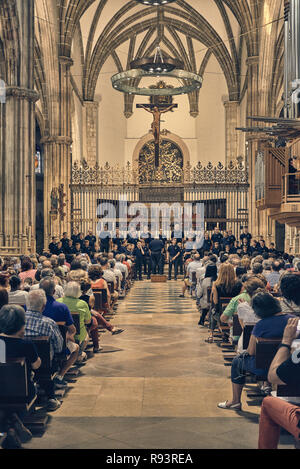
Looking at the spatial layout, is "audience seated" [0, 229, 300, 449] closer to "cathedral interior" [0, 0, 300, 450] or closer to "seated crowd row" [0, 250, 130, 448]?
"seated crowd row" [0, 250, 130, 448]

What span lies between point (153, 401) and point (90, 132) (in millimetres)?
28302

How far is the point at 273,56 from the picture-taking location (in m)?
22.9

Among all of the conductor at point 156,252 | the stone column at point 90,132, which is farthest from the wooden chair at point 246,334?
the stone column at point 90,132

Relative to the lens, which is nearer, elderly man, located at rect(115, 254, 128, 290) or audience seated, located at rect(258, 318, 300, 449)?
audience seated, located at rect(258, 318, 300, 449)

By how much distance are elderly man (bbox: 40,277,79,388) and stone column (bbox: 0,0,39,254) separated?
9.71 meters

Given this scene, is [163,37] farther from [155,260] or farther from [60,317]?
[60,317]

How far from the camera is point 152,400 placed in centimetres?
597

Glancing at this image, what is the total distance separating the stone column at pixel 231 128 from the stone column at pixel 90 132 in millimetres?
6729

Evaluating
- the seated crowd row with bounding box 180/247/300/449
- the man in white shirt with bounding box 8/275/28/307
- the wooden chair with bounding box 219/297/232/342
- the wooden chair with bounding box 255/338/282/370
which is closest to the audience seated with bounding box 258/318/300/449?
the seated crowd row with bounding box 180/247/300/449

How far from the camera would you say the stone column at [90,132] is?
33.1m

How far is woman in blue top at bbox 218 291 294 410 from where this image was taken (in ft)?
16.9

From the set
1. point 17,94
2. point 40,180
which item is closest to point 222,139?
point 40,180

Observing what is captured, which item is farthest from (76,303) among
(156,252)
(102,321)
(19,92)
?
(156,252)
